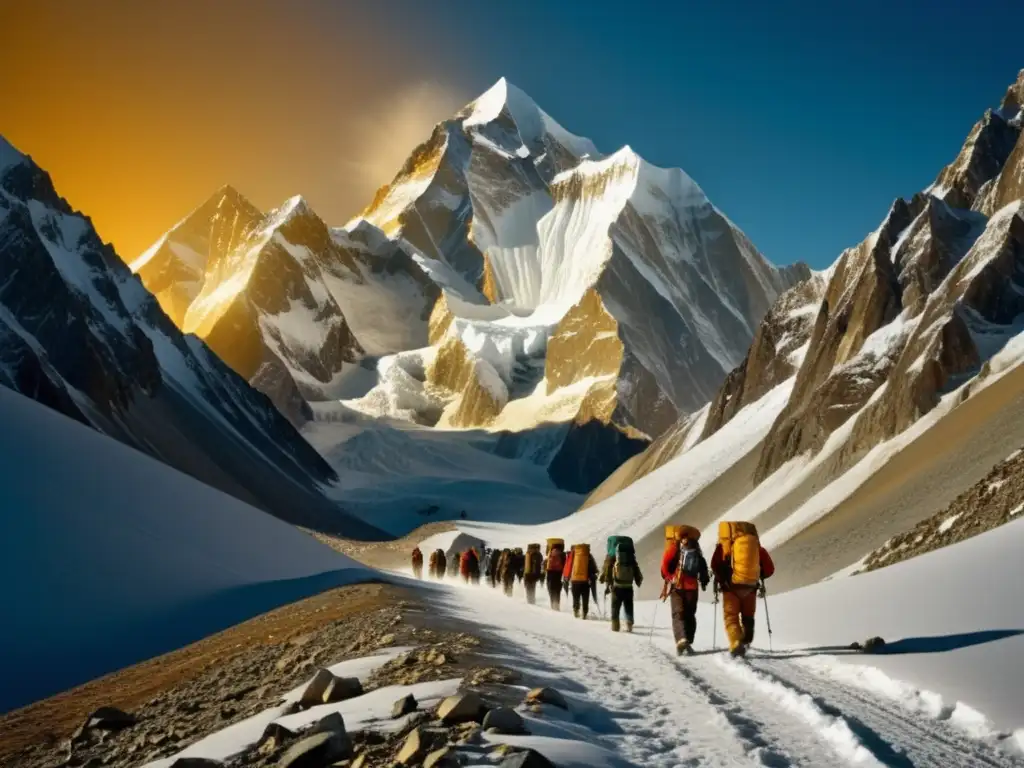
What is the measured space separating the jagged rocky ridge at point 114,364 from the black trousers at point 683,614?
63650 mm

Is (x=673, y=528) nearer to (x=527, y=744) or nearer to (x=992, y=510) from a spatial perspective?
(x=527, y=744)

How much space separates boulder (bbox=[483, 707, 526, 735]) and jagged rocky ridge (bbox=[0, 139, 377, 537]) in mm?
67691

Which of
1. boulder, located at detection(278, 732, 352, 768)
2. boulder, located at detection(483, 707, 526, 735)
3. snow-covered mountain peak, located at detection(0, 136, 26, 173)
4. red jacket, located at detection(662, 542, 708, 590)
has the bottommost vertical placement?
boulder, located at detection(278, 732, 352, 768)

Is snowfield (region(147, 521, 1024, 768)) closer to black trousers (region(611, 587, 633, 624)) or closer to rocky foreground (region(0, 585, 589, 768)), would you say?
rocky foreground (region(0, 585, 589, 768))

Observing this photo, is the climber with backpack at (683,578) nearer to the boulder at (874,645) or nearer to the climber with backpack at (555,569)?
the boulder at (874,645)

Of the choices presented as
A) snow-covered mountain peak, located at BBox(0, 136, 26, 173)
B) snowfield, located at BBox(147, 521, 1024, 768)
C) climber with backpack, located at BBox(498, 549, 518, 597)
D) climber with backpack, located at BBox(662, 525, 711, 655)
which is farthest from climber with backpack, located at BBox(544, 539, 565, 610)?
snow-covered mountain peak, located at BBox(0, 136, 26, 173)

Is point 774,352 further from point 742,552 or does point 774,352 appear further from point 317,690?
point 317,690

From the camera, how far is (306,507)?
348ft

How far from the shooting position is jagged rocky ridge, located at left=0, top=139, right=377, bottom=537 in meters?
83.6

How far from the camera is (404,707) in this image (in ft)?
24.0

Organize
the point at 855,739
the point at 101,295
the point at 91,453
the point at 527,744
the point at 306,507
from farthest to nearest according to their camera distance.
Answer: the point at 101,295, the point at 306,507, the point at 91,453, the point at 855,739, the point at 527,744

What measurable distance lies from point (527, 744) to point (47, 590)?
15680mm

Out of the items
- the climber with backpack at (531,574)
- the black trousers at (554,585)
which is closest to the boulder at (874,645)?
the black trousers at (554,585)

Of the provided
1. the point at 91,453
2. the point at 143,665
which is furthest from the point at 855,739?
the point at 91,453
